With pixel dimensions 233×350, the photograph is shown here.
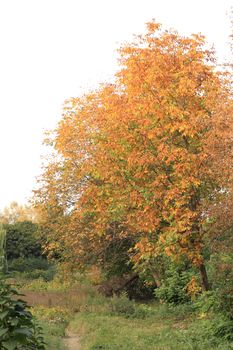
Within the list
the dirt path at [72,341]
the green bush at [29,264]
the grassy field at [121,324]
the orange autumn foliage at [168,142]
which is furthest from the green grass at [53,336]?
the green bush at [29,264]

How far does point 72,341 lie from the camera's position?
14.4 metres

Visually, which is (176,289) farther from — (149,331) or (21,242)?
(21,242)

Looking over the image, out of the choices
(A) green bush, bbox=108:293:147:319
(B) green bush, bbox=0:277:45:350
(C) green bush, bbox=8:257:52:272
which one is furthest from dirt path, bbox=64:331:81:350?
(C) green bush, bbox=8:257:52:272

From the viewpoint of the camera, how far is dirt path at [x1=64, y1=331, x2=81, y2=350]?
1328 cm

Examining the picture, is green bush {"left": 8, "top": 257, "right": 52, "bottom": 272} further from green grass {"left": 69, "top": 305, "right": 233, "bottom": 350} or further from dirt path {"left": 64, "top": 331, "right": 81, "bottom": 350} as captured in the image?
dirt path {"left": 64, "top": 331, "right": 81, "bottom": 350}

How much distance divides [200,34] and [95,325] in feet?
34.1

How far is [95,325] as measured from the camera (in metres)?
15.7

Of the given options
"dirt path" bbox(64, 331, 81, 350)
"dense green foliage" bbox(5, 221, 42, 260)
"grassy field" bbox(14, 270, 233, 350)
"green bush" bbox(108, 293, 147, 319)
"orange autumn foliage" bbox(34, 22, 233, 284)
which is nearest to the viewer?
"grassy field" bbox(14, 270, 233, 350)

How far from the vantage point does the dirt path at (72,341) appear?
13284 millimetres

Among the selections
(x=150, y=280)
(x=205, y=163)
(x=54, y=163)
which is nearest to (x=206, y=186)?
(x=205, y=163)

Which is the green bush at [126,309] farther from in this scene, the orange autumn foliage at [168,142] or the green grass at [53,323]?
the orange autumn foliage at [168,142]

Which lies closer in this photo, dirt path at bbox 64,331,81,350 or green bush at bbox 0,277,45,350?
green bush at bbox 0,277,45,350

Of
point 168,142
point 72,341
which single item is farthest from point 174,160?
point 72,341

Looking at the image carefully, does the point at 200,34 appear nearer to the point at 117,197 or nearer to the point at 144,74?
the point at 144,74
